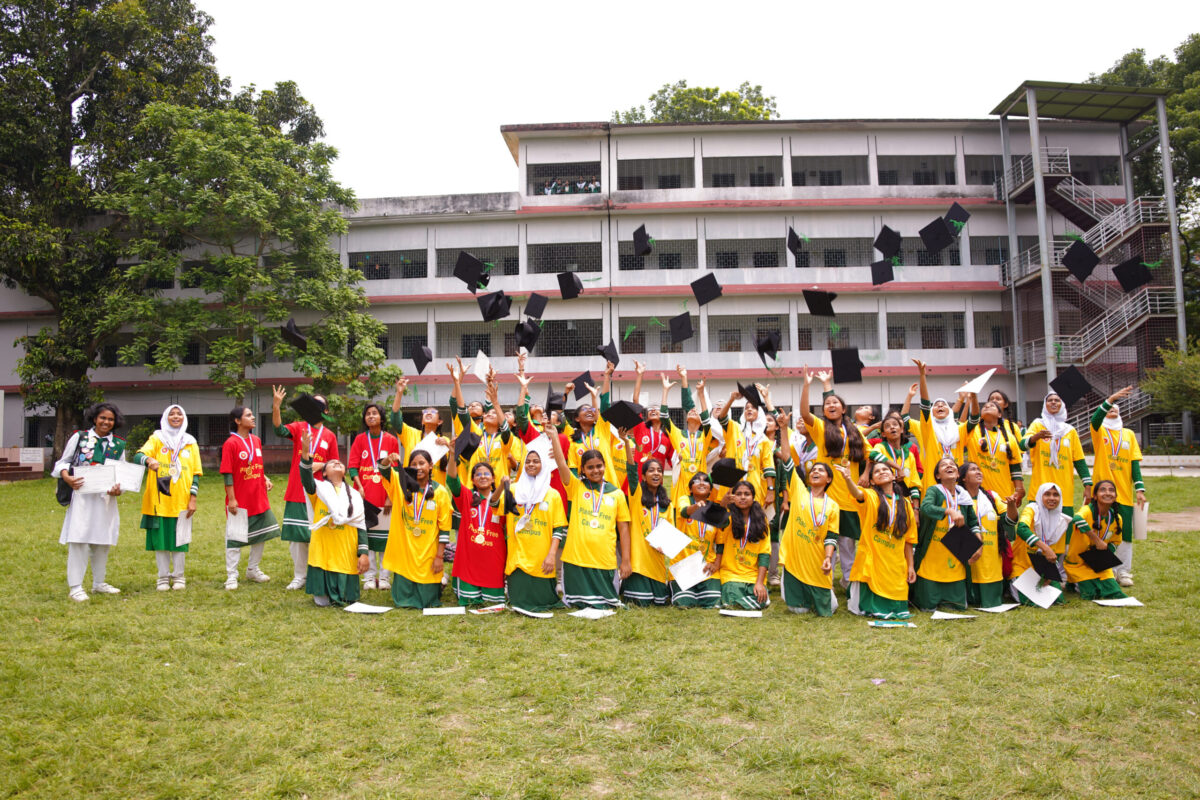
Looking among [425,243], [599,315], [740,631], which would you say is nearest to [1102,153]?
[599,315]

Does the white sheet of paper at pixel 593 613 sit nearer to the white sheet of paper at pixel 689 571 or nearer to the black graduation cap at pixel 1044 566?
the white sheet of paper at pixel 689 571

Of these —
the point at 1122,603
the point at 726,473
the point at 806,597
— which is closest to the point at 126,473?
the point at 726,473

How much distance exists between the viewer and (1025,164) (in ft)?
87.5

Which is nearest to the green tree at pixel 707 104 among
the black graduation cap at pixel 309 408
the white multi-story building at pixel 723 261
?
the white multi-story building at pixel 723 261

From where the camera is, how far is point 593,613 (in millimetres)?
6734

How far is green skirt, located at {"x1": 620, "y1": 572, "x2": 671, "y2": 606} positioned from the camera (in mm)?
7234

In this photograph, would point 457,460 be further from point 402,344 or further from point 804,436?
point 402,344

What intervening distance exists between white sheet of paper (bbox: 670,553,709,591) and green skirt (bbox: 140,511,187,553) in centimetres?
512

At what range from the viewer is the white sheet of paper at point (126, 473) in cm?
754

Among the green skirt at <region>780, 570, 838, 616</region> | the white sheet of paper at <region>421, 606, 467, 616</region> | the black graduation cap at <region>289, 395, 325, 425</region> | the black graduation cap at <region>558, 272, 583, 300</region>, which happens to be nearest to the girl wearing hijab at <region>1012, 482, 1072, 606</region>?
the green skirt at <region>780, 570, 838, 616</region>

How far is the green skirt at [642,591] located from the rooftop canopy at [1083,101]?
25198 millimetres

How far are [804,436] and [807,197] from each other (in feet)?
69.6

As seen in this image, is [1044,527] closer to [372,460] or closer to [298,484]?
[372,460]

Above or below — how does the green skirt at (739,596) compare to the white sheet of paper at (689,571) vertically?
below
